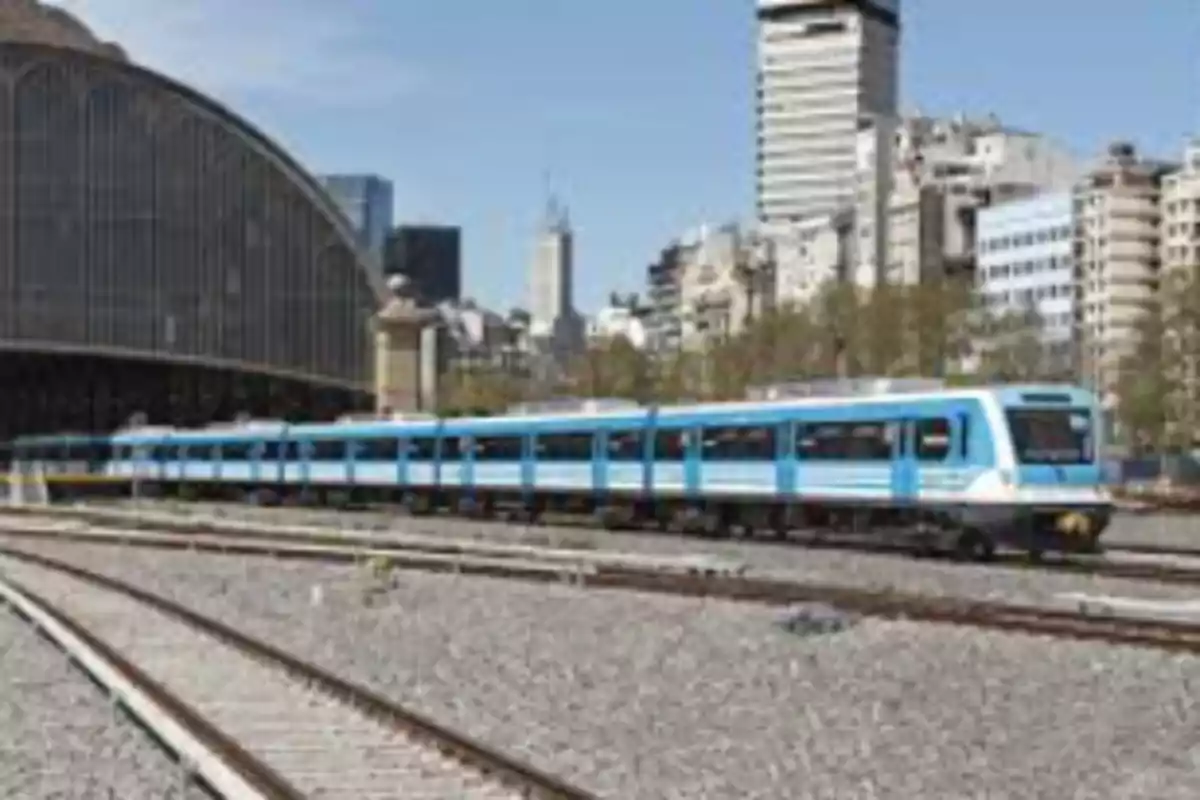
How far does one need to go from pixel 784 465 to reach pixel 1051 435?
790cm

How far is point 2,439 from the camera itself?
16450 cm

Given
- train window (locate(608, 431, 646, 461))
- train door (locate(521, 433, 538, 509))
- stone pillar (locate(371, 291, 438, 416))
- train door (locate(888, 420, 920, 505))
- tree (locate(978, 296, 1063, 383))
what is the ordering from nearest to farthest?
train door (locate(888, 420, 920, 505))
train window (locate(608, 431, 646, 461))
train door (locate(521, 433, 538, 509))
tree (locate(978, 296, 1063, 383))
stone pillar (locate(371, 291, 438, 416))

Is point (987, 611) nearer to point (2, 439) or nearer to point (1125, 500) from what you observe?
point (1125, 500)

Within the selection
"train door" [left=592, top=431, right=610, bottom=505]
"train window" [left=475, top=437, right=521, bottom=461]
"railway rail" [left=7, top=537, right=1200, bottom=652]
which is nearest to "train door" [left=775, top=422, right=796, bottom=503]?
"railway rail" [left=7, top=537, right=1200, bottom=652]

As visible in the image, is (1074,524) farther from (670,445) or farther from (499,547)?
(670,445)

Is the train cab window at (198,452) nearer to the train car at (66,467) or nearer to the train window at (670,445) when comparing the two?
the train car at (66,467)

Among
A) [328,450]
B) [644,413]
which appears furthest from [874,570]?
[328,450]

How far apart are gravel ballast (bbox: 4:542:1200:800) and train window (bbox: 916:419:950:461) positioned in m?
8.06

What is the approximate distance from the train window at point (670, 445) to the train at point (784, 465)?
→ 44 mm

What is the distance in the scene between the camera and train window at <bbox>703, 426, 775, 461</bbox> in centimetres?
4438

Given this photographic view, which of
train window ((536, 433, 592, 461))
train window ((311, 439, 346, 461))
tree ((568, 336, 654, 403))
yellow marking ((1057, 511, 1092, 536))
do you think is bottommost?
yellow marking ((1057, 511, 1092, 536))

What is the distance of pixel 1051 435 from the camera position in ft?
120

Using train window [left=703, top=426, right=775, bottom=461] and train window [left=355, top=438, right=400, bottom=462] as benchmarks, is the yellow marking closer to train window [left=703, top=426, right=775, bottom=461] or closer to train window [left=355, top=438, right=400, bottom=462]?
train window [left=703, top=426, right=775, bottom=461]

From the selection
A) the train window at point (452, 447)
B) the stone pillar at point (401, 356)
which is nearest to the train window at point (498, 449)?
the train window at point (452, 447)
